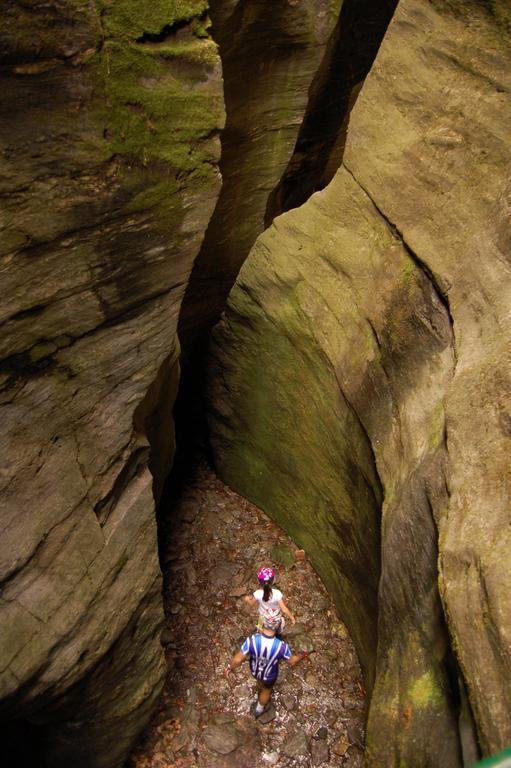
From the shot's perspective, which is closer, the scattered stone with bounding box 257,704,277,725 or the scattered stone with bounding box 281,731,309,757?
the scattered stone with bounding box 281,731,309,757

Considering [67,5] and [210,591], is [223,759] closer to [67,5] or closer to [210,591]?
[210,591]

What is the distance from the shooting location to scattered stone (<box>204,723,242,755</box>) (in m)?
5.20

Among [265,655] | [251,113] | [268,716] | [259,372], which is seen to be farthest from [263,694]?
[251,113]

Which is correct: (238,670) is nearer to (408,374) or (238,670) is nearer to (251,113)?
(408,374)

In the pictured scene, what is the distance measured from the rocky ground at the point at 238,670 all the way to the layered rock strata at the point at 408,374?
12.7 inches

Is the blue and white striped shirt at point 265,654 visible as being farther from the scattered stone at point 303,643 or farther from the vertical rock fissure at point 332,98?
the vertical rock fissure at point 332,98

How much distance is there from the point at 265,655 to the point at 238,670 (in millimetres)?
723

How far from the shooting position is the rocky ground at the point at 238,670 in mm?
5227

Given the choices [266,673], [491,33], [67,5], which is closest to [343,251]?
[491,33]

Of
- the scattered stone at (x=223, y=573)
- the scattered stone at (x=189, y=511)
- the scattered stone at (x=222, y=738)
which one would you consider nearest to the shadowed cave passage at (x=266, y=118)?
the scattered stone at (x=189, y=511)

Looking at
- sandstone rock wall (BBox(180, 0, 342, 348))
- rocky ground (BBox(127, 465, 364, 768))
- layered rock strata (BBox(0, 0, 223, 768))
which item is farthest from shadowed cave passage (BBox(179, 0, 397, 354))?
rocky ground (BBox(127, 465, 364, 768))

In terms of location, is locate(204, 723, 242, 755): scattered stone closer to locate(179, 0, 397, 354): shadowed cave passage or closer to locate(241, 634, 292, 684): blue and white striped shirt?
locate(241, 634, 292, 684): blue and white striped shirt

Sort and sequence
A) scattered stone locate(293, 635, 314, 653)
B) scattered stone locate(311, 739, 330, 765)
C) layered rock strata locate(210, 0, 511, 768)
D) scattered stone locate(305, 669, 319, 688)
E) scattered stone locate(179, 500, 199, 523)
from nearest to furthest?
layered rock strata locate(210, 0, 511, 768) → scattered stone locate(311, 739, 330, 765) → scattered stone locate(305, 669, 319, 688) → scattered stone locate(293, 635, 314, 653) → scattered stone locate(179, 500, 199, 523)

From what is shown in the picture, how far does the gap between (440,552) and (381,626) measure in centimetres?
122
